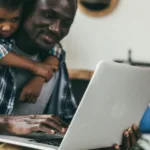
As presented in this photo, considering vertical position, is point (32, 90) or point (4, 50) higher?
point (4, 50)

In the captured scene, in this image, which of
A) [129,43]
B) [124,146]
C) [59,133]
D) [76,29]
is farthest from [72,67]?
[124,146]

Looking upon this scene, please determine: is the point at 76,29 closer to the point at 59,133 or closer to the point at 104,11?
the point at 104,11

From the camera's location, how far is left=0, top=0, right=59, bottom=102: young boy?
1443 mm

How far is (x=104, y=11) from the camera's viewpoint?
1.71 metres

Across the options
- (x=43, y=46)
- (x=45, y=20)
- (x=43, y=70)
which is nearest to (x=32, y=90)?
(x=43, y=70)

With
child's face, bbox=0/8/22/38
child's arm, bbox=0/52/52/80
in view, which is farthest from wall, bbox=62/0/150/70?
child's face, bbox=0/8/22/38

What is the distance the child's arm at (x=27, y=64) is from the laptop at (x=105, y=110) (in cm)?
41

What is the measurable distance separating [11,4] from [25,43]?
7.3 inches

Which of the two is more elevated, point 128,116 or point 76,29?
point 76,29

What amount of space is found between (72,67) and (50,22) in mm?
273

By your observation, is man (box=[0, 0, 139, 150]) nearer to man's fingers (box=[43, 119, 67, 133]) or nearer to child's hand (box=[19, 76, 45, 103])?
child's hand (box=[19, 76, 45, 103])

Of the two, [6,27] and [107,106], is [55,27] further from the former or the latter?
[107,106]

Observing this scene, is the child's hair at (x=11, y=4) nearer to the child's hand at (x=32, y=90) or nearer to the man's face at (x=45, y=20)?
the man's face at (x=45, y=20)

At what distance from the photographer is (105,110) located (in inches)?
38.2
